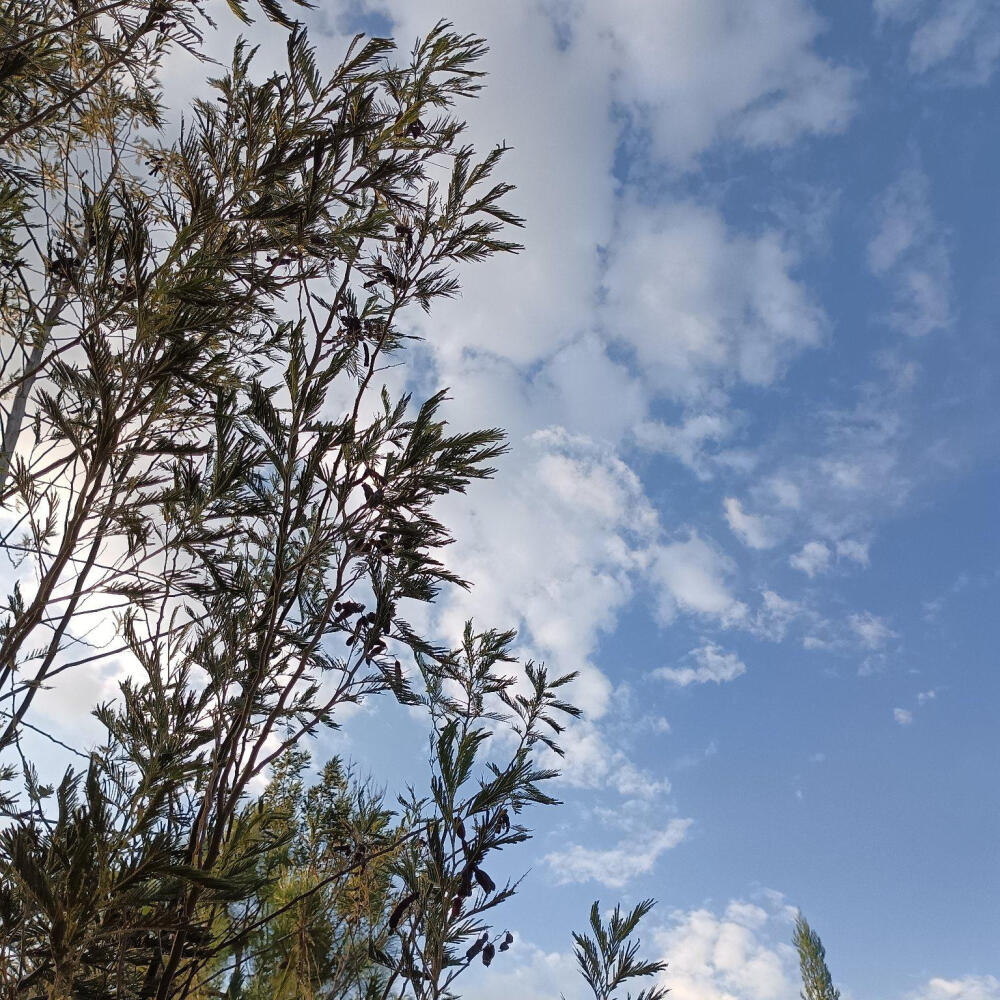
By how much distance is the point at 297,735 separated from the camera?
7.06ft

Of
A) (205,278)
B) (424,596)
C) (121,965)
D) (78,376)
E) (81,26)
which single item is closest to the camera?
(121,965)

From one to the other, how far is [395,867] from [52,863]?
1295 mm

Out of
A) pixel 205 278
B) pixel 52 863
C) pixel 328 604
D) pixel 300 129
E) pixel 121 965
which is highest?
pixel 300 129

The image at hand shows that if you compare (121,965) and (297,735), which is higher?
(297,735)

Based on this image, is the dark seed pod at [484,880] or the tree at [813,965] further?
the tree at [813,965]

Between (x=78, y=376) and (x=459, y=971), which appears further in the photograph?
(x=459, y=971)

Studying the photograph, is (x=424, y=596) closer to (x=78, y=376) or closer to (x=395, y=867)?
(x=395, y=867)

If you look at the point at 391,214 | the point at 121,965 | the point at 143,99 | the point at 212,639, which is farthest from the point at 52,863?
the point at 143,99

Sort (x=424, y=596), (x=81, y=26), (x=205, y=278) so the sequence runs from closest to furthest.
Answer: (x=205, y=278)
(x=424, y=596)
(x=81, y=26)

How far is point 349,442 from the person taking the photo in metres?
2.12

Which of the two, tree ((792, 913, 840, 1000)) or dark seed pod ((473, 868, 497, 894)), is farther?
tree ((792, 913, 840, 1000))

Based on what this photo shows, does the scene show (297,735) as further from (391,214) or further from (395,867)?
(391,214)

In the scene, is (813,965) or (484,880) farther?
A: (813,965)

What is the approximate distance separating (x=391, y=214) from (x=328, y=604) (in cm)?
148
